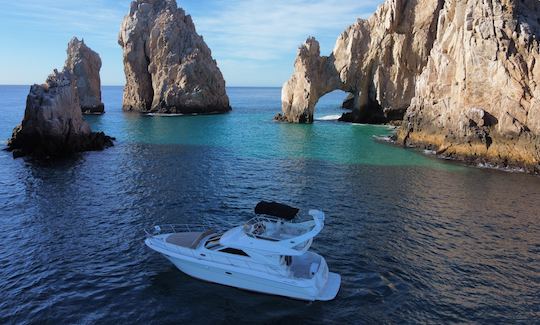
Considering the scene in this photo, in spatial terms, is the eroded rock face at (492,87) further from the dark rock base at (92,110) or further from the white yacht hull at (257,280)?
the dark rock base at (92,110)

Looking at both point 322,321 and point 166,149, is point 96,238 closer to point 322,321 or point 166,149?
point 322,321

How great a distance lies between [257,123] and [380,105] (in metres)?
25.5

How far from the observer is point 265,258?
67.3ft

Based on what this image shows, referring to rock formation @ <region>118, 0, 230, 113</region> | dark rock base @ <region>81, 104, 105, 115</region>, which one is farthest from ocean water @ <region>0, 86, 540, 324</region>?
dark rock base @ <region>81, 104, 105, 115</region>

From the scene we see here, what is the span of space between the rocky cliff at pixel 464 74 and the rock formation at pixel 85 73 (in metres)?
70.9

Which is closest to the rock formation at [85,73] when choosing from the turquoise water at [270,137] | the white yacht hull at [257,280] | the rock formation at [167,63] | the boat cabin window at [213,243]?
the rock formation at [167,63]

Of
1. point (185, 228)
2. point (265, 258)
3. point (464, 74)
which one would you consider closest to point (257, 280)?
point (265, 258)

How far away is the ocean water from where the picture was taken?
1964 cm

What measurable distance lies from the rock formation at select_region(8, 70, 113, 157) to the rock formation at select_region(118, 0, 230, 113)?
50780 millimetres

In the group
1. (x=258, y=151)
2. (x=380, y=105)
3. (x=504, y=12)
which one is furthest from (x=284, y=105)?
(x=504, y=12)

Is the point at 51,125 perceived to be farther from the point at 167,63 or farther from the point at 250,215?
the point at 167,63

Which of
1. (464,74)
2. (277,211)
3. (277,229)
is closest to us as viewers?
(277,229)

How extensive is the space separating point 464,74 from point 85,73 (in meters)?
93.0

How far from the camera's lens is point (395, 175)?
4384 centimetres
